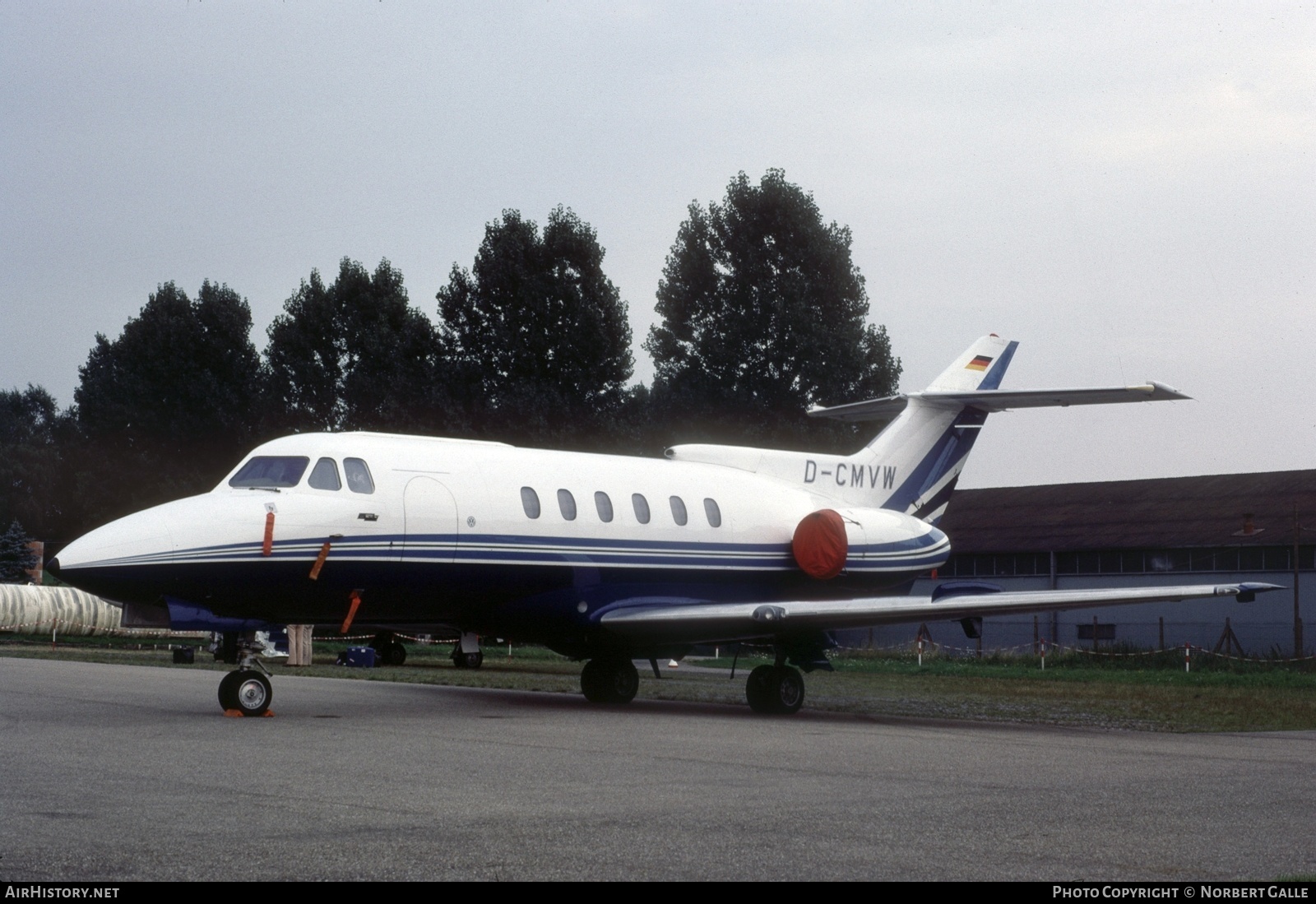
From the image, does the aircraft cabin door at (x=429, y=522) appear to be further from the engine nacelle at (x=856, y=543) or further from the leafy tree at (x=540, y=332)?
the leafy tree at (x=540, y=332)

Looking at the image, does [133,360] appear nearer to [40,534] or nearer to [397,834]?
[40,534]

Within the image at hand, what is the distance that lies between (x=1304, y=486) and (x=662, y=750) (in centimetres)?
5326

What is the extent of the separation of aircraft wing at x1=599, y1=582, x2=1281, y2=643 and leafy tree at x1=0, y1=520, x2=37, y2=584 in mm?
58647

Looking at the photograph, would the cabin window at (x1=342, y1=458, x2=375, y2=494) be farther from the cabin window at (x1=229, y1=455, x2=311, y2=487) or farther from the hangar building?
the hangar building

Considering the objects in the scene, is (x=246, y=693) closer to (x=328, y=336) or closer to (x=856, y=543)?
(x=856, y=543)

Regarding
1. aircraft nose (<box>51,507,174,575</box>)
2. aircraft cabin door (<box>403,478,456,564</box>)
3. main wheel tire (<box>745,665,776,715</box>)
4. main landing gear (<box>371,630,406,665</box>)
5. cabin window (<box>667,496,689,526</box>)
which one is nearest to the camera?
aircraft nose (<box>51,507,174,575</box>)

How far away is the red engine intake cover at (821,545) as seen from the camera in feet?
70.4

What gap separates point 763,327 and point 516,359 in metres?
9.52

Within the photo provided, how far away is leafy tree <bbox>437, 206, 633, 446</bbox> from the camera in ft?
164

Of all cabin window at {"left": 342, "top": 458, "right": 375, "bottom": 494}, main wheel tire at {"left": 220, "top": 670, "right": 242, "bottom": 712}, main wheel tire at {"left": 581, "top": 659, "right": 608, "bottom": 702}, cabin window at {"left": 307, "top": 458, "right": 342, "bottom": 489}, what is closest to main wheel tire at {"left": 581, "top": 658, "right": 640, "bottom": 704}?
main wheel tire at {"left": 581, "top": 659, "right": 608, "bottom": 702}

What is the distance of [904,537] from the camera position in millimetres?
22359

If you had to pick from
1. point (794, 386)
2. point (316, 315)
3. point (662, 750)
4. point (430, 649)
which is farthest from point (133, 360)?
point (662, 750)

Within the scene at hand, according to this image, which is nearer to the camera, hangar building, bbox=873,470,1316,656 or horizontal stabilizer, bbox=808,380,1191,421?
horizontal stabilizer, bbox=808,380,1191,421

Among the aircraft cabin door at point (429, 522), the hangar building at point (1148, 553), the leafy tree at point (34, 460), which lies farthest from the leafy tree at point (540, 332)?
the aircraft cabin door at point (429, 522)
